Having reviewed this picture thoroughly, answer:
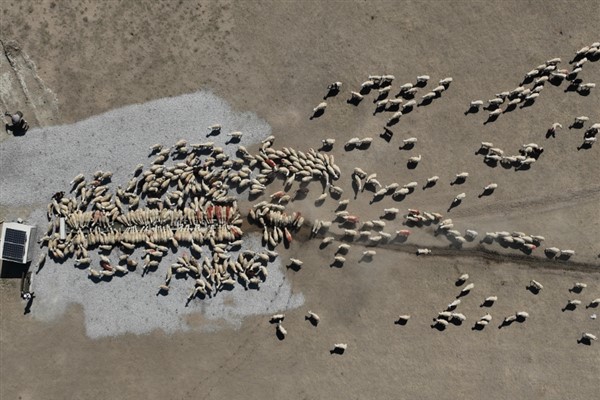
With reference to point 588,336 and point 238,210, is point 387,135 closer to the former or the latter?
point 238,210

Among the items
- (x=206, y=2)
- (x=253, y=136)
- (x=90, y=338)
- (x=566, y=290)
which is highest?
(x=206, y=2)

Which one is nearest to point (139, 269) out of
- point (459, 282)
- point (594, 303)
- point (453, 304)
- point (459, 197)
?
point (453, 304)

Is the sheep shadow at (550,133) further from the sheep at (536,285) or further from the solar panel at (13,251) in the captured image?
the solar panel at (13,251)

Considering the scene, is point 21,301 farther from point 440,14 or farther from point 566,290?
point 566,290

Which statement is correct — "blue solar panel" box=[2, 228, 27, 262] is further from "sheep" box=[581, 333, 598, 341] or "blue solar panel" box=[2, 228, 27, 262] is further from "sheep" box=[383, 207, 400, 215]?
"sheep" box=[581, 333, 598, 341]

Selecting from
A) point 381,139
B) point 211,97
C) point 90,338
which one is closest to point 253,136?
point 211,97
